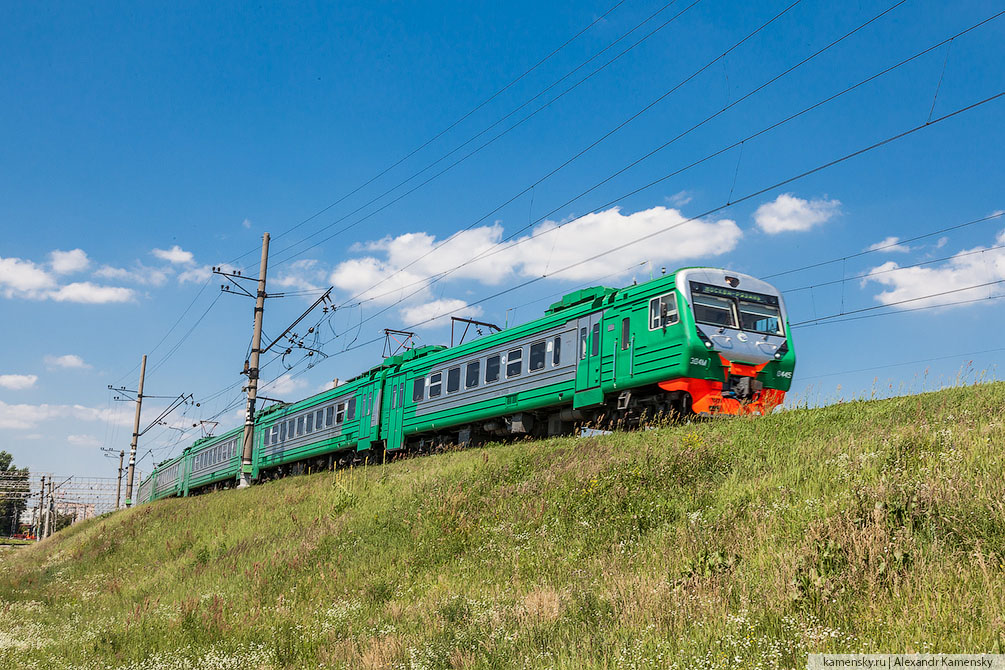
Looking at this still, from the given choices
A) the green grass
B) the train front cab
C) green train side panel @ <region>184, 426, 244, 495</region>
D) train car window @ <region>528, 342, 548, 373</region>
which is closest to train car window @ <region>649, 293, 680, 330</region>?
the train front cab

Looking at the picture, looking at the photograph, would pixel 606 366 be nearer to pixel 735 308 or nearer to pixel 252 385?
pixel 735 308

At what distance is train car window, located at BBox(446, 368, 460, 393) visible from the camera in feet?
76.0

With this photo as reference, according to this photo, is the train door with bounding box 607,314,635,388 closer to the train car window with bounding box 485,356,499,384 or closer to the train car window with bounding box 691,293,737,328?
the train car window with bounding box 691,293,737,328

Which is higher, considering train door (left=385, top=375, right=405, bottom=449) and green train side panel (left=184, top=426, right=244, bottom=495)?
train door (left=385, top=375, right=405, bottom=449)

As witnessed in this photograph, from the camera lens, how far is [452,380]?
23422 millimetres

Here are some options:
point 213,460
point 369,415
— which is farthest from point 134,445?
point 369,415

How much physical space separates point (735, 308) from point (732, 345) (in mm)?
968

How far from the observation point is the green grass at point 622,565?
6395 mm

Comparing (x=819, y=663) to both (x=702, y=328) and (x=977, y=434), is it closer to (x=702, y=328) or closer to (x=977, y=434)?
(x=977, y=434)

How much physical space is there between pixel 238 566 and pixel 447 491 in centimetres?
418

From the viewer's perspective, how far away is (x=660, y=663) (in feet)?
20.2

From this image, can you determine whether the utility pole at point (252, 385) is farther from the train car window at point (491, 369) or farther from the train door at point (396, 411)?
the train car window at point (491, 369)

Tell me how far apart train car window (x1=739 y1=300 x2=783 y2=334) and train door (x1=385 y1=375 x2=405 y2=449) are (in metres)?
12.3

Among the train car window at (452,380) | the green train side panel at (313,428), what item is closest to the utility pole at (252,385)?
the green train side panel at (313,428)
